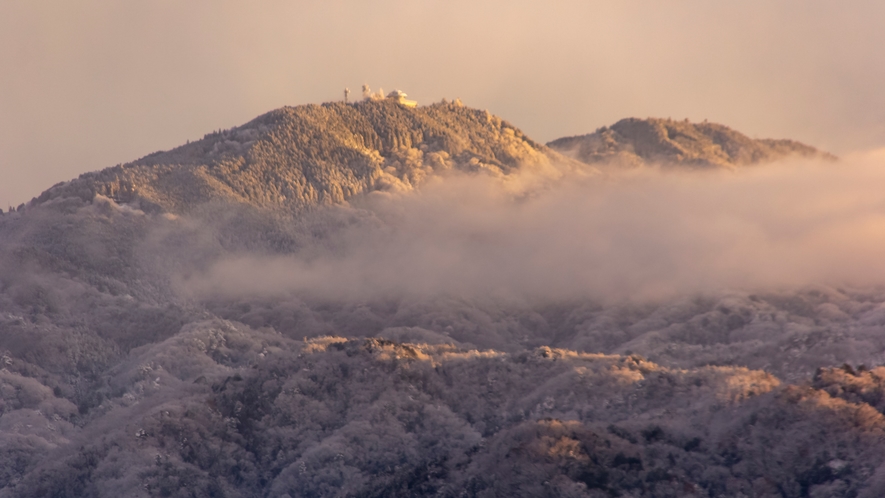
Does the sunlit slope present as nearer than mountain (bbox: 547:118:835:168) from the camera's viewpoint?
Yes

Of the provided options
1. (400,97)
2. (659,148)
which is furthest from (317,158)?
(659,148)

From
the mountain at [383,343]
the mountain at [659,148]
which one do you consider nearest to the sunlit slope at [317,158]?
the mountain at [383,343]

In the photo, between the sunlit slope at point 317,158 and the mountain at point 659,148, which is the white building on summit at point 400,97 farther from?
the mountain at point 659,148

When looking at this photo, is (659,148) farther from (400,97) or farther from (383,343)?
(383,343)

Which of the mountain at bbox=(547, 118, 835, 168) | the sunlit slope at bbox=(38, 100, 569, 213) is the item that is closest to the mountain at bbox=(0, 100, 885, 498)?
the sunlit slope at bbox=(38, 100, 569, 213)

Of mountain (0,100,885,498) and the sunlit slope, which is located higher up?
the sunlit slope

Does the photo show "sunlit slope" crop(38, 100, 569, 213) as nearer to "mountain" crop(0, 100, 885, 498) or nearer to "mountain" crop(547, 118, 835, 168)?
"mountain" crop(0, 100, 885, 498)
